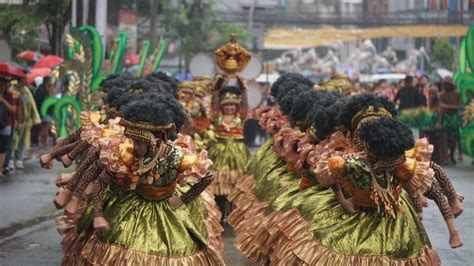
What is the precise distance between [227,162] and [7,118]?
223 inches

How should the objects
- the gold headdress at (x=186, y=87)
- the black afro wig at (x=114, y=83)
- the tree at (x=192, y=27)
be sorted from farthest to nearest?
the tree at (x=192, y=27) → the gold headdress at (x=186, y=87) → the black afro wig at (x=114, y=83)

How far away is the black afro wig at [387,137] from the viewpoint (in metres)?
7.16

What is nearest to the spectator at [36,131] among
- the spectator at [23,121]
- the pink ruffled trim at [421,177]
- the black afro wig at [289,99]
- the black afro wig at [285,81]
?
the spectator at [23,121]

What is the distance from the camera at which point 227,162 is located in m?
13.5

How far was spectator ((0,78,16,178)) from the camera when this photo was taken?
58.5 feet

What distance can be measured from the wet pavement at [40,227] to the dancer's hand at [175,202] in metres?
3.12

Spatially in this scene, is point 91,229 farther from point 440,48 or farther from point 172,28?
point 440,48

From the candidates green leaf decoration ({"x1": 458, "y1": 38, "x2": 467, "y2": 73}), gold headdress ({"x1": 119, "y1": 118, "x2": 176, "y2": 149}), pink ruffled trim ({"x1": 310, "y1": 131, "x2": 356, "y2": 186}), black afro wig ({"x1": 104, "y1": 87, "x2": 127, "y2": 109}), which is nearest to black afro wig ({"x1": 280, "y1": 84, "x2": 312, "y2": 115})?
black afro wig ({"x1": 104, "y1": 87, "x2": 127, "y2": 109})

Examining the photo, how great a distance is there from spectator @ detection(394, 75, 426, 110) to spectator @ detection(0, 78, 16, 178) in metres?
9.85

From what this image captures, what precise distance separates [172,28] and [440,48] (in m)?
17.0

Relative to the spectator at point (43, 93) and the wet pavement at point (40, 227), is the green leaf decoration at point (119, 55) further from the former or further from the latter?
the spectator at point (43, 93)

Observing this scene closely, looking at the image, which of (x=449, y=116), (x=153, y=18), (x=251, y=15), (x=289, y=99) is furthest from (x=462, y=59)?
(x=251, y=15)

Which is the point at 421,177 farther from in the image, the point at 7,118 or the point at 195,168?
the point at 7,118

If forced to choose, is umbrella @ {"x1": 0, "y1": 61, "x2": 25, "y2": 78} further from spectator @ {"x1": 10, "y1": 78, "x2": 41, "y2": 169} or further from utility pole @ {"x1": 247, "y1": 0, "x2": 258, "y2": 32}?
utility pole @ {"x1": 247, "y1": 0, "x2": 258, "y2": 32}
